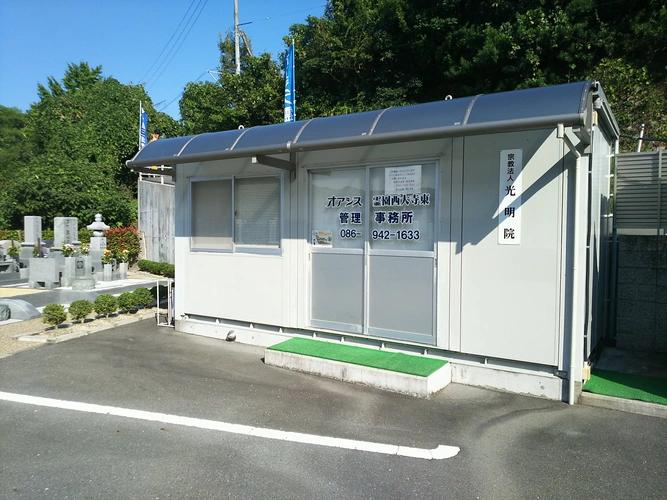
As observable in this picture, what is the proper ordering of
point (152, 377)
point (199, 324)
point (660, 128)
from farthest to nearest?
point (660, 128), point (199, 324), point (152, 377)

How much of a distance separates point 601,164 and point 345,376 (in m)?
4.34

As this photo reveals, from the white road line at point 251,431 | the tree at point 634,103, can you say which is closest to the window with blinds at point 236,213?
the white road line at point 251,431

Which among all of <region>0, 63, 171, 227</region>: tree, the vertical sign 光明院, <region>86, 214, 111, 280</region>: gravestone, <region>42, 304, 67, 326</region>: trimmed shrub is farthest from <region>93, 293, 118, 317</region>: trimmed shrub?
<region>0, 63, 171, 227</region>: tree

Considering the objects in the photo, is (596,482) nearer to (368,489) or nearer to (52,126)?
(368,489)

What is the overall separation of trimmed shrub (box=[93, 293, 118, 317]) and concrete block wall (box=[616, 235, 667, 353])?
28.7 ft

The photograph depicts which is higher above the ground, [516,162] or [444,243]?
[516,162]

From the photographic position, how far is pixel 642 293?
6531 millimetres

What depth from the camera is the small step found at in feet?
18.0

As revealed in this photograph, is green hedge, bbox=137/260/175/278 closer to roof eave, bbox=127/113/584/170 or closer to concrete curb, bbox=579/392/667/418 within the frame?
roof eave, bbox=127/113/584/170

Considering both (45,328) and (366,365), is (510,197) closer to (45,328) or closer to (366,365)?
(366,365)

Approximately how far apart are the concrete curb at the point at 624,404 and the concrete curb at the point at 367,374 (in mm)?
1528

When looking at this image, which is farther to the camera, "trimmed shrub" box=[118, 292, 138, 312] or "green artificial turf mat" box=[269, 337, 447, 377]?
"trimmed shrub" box=[118, 292, 138, 312]

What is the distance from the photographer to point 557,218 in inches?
207

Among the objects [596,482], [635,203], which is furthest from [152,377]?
[635,203]
